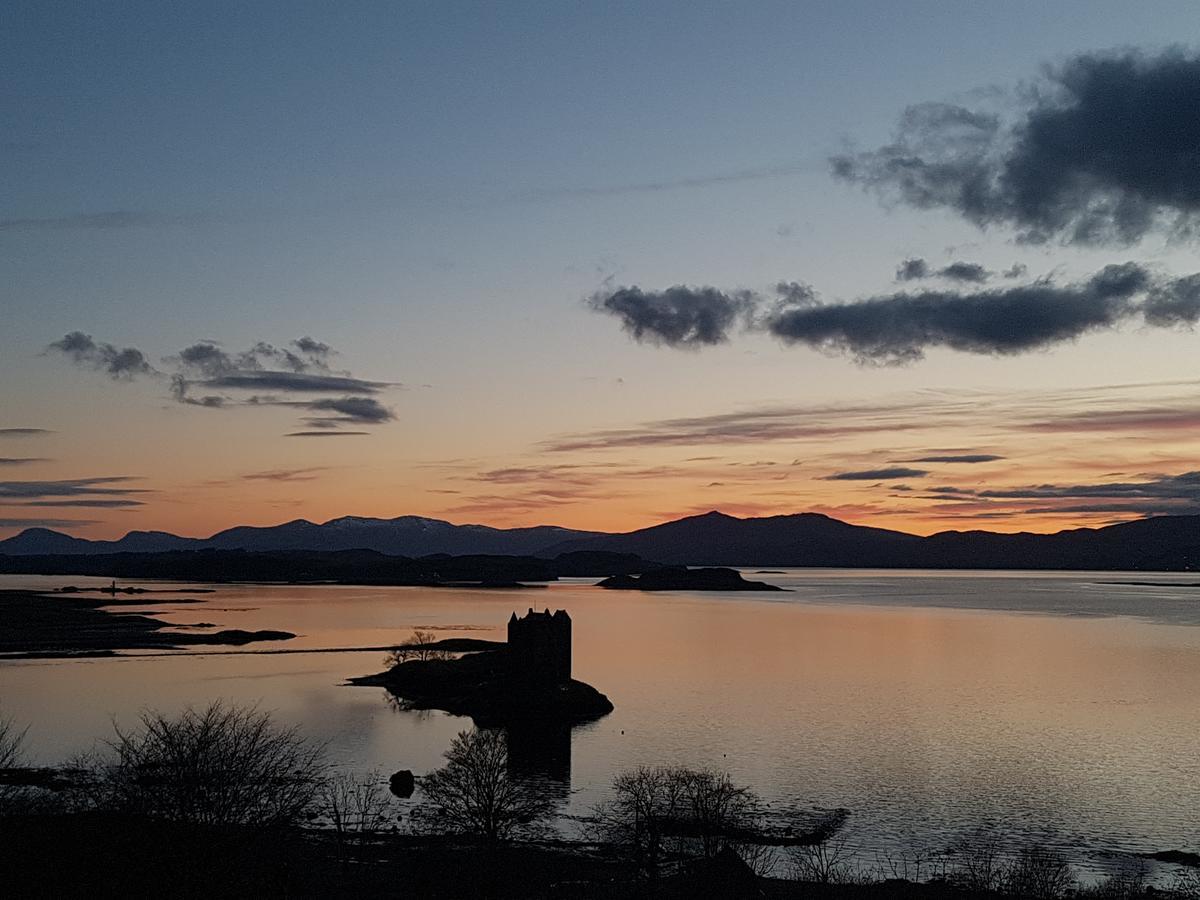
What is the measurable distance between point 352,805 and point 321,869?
1288 centimetres

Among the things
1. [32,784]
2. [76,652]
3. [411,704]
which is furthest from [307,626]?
[32,784]

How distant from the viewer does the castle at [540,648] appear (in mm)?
93062

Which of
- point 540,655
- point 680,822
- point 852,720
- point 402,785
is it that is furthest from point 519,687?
point 680,822

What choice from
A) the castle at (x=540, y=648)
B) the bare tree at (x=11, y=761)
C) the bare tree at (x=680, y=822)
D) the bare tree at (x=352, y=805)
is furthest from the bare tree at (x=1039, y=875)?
the castle at (x=540, y=648)

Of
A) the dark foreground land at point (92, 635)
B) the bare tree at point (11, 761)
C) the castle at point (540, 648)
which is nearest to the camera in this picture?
the bare tree at point (11, 761)

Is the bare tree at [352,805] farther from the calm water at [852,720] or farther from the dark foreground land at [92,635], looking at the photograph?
the dark foreground land at [92,635]

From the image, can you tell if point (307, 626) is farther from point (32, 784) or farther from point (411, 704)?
point (32, 784)

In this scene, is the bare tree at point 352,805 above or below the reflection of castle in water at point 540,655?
below

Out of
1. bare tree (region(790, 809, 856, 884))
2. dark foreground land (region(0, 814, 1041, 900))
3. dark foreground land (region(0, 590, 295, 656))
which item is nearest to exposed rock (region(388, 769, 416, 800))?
dark foreground land (region(0, 814, 1041, 900))

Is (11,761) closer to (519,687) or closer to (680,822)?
(680,822)

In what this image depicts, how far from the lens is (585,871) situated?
4381cm

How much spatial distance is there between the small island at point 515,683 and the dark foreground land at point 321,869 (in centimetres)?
3920

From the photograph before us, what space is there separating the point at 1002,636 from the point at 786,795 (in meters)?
121

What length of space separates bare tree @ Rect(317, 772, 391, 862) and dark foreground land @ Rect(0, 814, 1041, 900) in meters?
0.90
